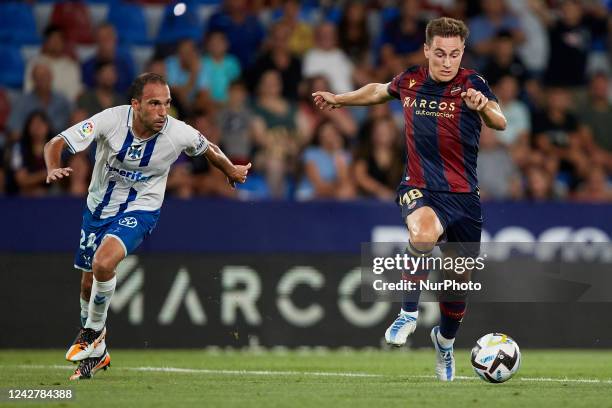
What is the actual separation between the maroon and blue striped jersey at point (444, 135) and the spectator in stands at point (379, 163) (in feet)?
16.7

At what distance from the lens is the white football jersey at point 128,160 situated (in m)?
9.82

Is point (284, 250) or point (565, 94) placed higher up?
point (565, 94)

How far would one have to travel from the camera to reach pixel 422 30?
17.0 metres

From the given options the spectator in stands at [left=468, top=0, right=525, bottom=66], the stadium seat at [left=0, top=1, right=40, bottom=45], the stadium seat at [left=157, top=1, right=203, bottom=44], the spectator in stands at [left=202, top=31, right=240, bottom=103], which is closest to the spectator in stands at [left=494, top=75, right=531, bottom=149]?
the spectator in stands at [left=468, top=0, right=525, bottom=66]

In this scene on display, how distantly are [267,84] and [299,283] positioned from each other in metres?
3.12

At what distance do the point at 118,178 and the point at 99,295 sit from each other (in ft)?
3.27

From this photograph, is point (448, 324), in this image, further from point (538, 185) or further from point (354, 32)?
point (354, 32)

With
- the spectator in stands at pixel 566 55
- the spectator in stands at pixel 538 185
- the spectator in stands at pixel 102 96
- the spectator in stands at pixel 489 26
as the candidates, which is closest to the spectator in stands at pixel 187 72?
the spectator in stands at pixel 102 96

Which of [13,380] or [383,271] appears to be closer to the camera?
[13,380]

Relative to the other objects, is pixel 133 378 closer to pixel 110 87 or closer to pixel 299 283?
pixel 299 283

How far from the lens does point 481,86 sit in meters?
9.40

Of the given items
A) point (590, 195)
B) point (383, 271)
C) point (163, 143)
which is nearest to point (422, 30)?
point (590, 195)

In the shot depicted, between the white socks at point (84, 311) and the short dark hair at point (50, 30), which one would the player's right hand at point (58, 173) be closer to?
the white socks at point (84, 311)
